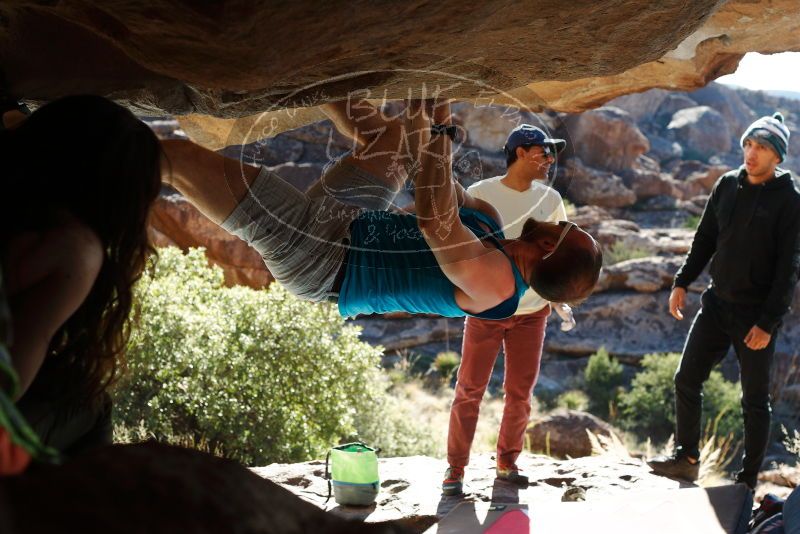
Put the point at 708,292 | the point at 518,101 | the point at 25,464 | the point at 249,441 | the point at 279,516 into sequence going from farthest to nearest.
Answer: the point at 249,441, the point at 708,292, the point at 518,101, the point at 279,516, the point at 25,464

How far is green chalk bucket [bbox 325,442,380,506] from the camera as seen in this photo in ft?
14.9

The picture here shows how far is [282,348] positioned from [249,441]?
808mm

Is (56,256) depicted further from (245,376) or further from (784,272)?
(245,376)

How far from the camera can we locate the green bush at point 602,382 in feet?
39.8

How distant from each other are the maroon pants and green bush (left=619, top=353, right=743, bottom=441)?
685 centimetres

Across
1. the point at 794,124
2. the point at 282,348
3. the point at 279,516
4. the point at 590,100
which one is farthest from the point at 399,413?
the point at 794,124

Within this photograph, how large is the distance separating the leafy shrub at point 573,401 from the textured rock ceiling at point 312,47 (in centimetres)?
881

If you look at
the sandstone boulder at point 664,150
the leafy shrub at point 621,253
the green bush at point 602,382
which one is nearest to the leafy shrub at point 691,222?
the leafy shrub at point 621,253

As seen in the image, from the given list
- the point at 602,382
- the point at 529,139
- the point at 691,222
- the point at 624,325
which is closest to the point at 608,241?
the point at 624,325

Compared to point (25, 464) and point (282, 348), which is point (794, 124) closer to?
point (282, 348)

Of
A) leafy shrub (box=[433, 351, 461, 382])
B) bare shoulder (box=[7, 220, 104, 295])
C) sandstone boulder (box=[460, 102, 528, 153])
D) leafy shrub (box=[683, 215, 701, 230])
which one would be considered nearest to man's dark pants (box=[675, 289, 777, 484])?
sandstone boulder (box=[460, 102, 528, 153])

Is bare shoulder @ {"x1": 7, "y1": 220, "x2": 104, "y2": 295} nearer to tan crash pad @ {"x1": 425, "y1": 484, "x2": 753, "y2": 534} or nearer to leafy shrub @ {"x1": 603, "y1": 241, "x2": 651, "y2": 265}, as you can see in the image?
tan crash pad @ {"x1": 425, "y1": 484, "x2": 753, "y2": 534}

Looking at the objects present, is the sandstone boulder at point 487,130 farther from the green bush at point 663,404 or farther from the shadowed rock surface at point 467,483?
the green bush at point 663,404

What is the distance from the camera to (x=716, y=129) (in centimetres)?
2711
